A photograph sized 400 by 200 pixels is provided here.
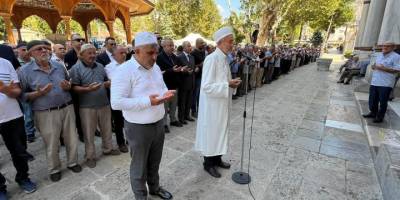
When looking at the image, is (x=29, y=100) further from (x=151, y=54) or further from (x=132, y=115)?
(x=151, y=54)

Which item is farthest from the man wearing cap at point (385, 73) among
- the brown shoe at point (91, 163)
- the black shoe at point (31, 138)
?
the black shoe at point (31, 138)

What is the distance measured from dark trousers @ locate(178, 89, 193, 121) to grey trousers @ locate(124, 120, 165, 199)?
2.76 metres

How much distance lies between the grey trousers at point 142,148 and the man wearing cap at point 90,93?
Answer: 128 cm

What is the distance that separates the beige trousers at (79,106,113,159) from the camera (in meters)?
3.38

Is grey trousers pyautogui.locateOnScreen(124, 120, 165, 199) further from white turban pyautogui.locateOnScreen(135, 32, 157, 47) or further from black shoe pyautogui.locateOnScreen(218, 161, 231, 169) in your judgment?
black shoe pyautogui.locateOnScreen(218, 161, 231, 169)

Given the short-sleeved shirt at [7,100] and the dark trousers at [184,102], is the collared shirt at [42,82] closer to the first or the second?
the short-sleeved shirt at [7,100]

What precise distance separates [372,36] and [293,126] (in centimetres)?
769

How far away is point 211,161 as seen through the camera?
328 centimetres

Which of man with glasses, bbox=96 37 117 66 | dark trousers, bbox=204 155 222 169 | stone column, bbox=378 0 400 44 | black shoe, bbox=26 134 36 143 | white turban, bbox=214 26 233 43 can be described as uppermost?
stone column, bbox=378 0 400 44

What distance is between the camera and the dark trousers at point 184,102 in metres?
5.23

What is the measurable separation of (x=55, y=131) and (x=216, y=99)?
6.97ft

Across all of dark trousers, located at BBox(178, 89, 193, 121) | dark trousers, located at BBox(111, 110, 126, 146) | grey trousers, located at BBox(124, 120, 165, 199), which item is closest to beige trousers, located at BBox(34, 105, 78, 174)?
dark trousers, located at BBox(111, 110, 126, 146)

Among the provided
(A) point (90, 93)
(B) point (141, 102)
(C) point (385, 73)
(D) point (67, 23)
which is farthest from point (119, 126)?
(D) point (67, 23)

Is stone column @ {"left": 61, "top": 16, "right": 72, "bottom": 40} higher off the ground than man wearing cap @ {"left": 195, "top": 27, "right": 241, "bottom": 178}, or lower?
higher
